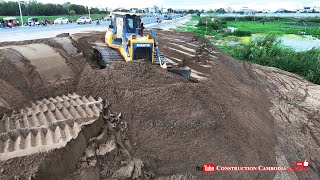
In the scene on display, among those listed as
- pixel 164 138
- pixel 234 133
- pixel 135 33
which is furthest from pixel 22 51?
pixel 234 133

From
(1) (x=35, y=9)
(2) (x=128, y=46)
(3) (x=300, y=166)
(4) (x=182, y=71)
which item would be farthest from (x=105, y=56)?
(1) (x=35, y=9)

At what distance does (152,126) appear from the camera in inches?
310

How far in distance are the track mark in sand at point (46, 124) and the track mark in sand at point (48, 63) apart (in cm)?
143

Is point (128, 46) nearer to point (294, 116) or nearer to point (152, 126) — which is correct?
point (152, 126)

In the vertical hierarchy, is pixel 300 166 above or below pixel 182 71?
below

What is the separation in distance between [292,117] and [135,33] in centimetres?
715

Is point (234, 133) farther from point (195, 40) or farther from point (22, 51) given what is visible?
point (195, 40)

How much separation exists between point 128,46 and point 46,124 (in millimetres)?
5457

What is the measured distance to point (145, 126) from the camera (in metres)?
7.89

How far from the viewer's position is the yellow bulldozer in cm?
1158

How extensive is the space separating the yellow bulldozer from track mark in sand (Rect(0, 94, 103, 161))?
132 inches

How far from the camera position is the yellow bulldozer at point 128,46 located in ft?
38.0

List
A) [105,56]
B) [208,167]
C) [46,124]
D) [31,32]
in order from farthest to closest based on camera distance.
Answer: [31,32] → [105,56] → [208,167] → [46,124]

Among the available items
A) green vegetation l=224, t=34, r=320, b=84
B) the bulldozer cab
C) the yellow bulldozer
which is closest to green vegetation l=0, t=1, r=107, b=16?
green vegetation l=224, t=34, r=320, b=84
